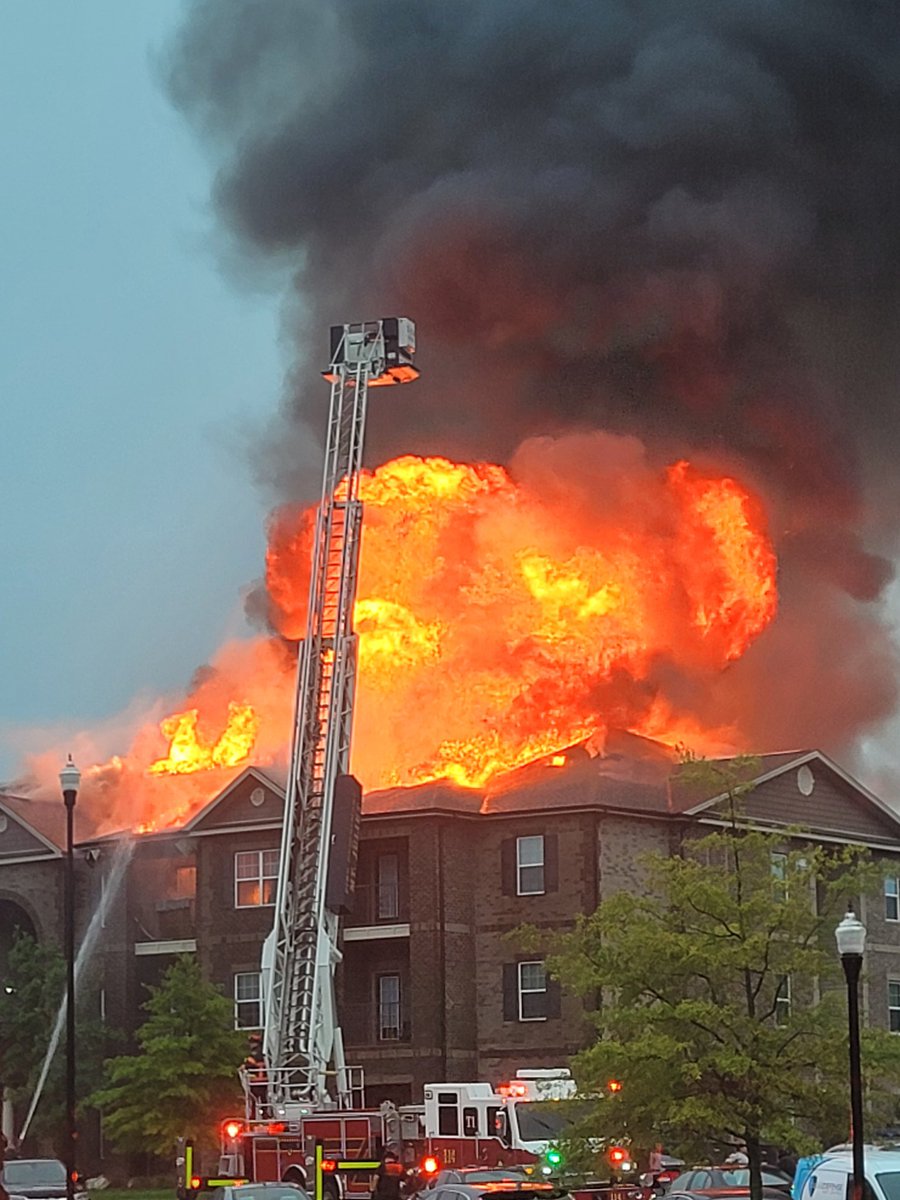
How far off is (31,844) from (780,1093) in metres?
30.9

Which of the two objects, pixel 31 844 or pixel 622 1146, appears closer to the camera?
pixel 622 1146

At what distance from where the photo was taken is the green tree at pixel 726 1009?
24.3 metres

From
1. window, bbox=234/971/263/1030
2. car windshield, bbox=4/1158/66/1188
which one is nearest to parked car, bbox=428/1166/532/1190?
car windshield, bbox=4/1158/66/1188

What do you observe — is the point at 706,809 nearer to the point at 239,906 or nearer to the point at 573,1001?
the point at 573,1001

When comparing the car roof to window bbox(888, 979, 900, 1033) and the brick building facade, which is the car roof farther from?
window bbox(888, 979, 900, 1033)

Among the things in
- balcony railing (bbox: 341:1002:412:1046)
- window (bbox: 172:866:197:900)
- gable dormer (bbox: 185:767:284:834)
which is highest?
gable dormer (bbox: 185:767:284:834)

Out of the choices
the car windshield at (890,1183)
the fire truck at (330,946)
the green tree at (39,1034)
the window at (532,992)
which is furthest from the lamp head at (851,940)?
the green tree at (39,1034)

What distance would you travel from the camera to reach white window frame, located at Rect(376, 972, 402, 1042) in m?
46.8

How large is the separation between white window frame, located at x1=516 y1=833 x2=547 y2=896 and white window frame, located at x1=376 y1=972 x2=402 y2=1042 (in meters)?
3.29

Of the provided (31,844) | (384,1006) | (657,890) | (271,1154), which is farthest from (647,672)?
(657,890)

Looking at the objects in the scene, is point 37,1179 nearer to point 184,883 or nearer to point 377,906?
point 377,906

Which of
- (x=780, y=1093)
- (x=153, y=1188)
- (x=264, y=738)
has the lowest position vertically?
(x=153, y=1188)

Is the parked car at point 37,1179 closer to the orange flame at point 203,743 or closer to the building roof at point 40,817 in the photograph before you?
the building roof at point 40,817

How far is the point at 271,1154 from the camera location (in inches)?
1383
